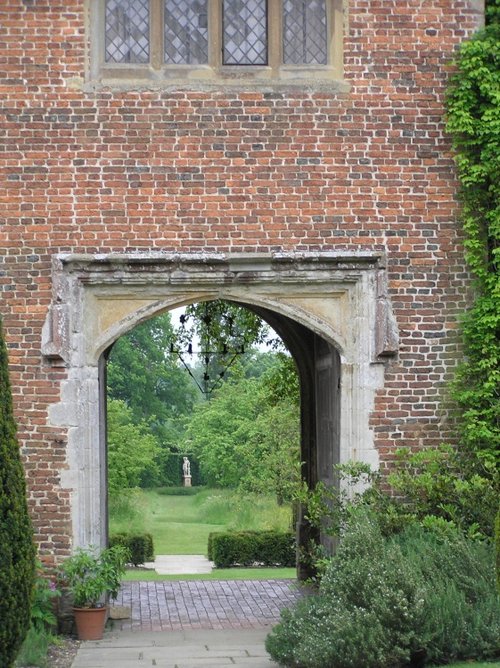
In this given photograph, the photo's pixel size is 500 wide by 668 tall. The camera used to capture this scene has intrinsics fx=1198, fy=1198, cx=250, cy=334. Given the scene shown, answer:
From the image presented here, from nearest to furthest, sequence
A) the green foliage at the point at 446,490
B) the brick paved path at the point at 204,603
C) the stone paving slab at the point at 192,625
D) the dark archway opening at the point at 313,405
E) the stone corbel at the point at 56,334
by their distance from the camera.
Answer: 1. the stone paving slab at the point at 192,625
2. the green foliage at the point at 446,490
3. the stone corbel at the point at 56,334
4. the brick paved path at the point at 204,603
5. the dark archway opening at the point at 313,405

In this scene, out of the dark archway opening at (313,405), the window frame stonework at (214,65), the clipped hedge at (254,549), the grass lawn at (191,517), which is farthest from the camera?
the grass lawn at (191,517)

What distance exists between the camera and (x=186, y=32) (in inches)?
471

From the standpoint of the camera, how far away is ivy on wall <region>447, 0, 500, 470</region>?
11.7 meters

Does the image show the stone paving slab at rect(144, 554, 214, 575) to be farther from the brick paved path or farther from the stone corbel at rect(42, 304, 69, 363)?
the stone corbel at rect(42, 304, 69, 363)

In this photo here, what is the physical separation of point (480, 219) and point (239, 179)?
7.96ft

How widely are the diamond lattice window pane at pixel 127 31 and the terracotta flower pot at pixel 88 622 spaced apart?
5364mm

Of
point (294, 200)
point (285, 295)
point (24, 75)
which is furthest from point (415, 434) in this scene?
point (24, 75)

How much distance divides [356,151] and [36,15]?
3.41 meters

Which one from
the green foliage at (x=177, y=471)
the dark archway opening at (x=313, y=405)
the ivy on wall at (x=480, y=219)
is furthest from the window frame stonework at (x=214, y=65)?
the green foliage at (x=177, y=471)

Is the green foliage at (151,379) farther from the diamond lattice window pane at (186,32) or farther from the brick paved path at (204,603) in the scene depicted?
the diamond lattice window pane at (186,32)

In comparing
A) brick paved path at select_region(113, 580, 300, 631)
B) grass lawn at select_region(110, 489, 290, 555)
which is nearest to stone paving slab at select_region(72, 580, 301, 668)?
brick paved path at select_region(113, 580, 300, 631)

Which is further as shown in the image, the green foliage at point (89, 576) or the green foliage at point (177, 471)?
the green foliage at point (177, 471)

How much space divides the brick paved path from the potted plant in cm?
93

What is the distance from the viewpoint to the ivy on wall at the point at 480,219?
11680mm
